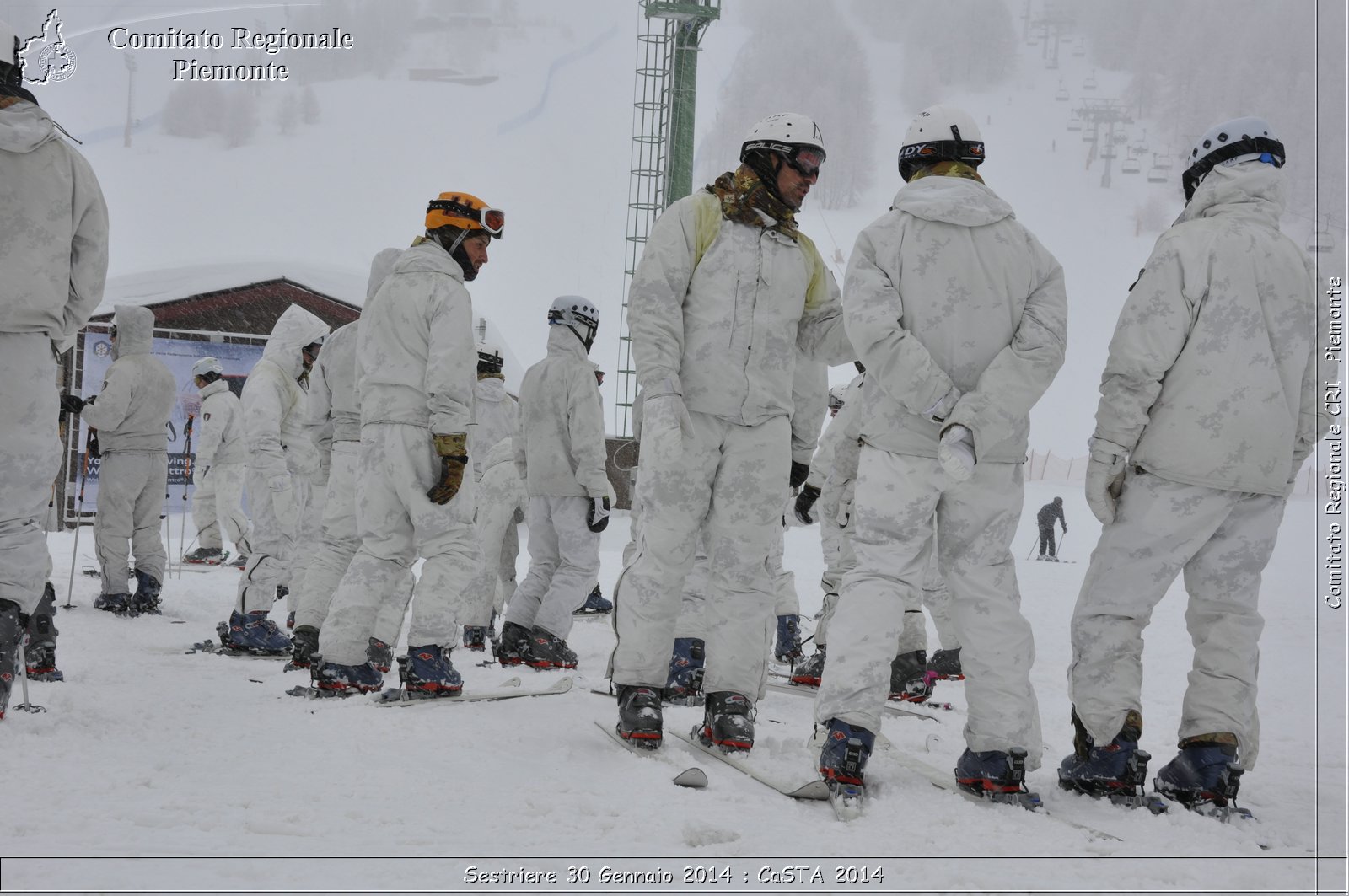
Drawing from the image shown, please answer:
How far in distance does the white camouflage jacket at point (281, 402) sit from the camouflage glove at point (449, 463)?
2526 millimetres

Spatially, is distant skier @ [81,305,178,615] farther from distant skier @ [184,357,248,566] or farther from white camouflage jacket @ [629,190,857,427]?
white camouflage jacket @ [629,190,857,427]

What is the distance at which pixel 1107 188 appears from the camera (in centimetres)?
2700

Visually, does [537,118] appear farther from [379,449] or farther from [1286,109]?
[379,449]

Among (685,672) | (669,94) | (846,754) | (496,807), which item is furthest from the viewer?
(669,94)

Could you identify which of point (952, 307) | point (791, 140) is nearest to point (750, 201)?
point (791, 140)

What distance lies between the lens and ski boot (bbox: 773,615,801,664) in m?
6.03

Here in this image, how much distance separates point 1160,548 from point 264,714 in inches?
118

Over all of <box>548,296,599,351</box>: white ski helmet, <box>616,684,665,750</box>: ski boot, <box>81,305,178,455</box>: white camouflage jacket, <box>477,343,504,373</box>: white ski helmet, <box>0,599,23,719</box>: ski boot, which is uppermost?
<box>548,296,599,351</box>: white ski helmet

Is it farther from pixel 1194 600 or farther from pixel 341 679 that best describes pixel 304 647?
pixel 1194 600

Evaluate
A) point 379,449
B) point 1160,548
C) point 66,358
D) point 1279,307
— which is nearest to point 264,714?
point 379,449

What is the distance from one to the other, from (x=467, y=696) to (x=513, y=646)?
5.82ft

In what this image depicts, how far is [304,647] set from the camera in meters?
5.09

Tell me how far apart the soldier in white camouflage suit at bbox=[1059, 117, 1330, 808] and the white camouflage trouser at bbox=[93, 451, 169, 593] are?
20.2 ft

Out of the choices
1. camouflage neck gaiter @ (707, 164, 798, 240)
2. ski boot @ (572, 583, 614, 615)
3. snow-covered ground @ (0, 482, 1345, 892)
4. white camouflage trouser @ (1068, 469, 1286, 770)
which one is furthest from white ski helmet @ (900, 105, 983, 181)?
ski boot @ (572, 583, 614, 615)
